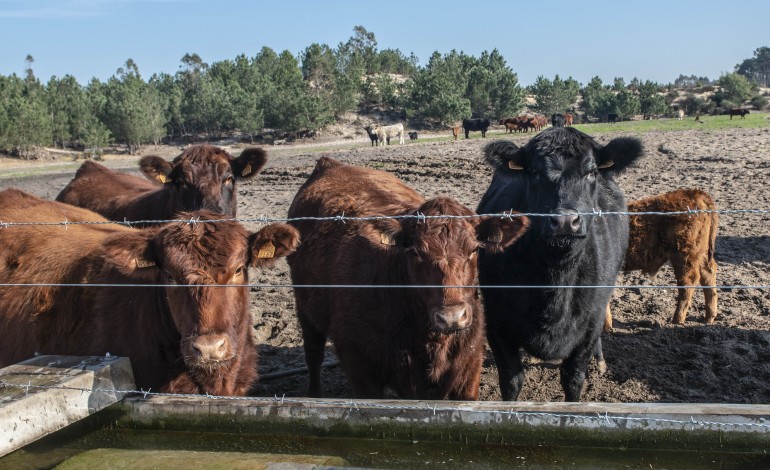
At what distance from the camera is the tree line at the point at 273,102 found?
5791cm

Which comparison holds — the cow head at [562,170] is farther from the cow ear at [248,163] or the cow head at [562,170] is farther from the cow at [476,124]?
the cow at [476,124]

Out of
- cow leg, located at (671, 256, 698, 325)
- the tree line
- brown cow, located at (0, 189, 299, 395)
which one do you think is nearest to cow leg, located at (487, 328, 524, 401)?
brown cow, located at (0, 189, 299, 395)

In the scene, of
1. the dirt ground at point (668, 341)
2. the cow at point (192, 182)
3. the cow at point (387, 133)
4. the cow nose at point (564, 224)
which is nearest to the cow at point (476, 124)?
the cow at point (387, 133)

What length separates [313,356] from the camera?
584 cm

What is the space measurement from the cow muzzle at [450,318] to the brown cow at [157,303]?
3.39 feet

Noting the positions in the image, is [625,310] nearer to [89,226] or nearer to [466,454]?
[466,454]

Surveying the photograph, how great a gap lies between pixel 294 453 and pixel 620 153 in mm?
3402

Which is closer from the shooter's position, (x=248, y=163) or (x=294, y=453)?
(x=294, y=453)

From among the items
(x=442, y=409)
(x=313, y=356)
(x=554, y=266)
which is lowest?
(x=313, y=356)

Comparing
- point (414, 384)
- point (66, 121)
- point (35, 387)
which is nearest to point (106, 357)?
point (35, 387)

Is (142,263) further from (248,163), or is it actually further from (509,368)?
(248,163)

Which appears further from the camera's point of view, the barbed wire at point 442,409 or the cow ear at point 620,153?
the cow ear at point 620,153

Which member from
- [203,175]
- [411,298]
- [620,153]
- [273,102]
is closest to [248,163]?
[203,175]

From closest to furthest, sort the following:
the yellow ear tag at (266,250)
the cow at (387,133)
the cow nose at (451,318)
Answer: the cow nose at (451,318), the yellow ear tag at (266,250), the cow at (387,133)
